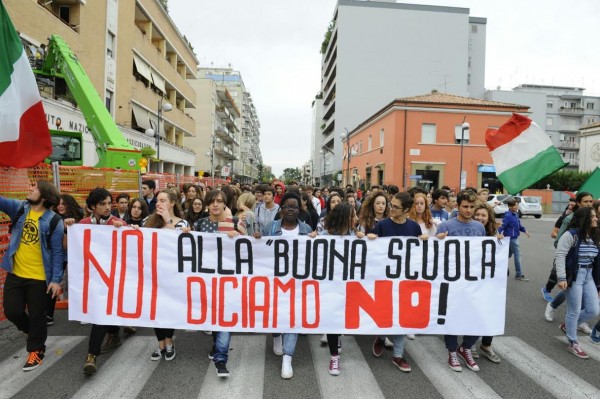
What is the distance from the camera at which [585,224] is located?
4641mm

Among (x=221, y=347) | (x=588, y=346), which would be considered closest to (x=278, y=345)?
(x=221, y=347)

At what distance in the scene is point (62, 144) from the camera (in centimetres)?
1055

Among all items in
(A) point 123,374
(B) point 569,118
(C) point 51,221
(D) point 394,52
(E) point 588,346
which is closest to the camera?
(A) point 123,374

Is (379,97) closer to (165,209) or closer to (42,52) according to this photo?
(42,52)

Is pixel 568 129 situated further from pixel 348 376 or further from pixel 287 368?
pixel 287 368

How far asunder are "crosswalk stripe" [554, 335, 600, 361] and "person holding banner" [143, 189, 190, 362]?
4641 millimetres

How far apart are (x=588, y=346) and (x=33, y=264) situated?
20.6ft

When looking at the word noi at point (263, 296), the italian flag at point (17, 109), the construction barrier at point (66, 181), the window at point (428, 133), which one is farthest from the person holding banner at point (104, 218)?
the window at point (428, 133)

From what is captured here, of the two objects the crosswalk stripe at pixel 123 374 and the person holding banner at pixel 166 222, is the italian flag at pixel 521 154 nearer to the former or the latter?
the person holding banner at pixel 166 222

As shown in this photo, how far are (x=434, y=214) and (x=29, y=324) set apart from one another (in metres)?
5.84

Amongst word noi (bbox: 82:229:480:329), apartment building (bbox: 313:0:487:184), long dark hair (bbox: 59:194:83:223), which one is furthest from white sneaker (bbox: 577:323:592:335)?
apartment building (bbox: 313:0:487:184)

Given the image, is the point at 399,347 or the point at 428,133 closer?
the point at 399,347

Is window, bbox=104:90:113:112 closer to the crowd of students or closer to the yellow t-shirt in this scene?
the crowd of students

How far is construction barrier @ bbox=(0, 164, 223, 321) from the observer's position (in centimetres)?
544
